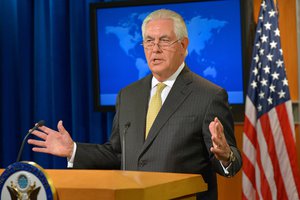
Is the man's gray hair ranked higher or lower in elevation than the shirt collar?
higher

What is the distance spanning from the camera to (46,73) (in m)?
5.35

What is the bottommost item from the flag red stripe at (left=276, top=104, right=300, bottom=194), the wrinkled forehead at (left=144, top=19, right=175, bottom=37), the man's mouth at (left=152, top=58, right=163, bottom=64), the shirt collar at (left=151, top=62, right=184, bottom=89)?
the flag red stripe at (left=276, top=104, right=300, bottom=194)

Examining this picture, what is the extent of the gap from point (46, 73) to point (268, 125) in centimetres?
200

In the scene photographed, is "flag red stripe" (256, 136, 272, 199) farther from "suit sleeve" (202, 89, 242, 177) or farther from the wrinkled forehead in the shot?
the wrinkled forehead

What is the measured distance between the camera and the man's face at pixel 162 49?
285cm

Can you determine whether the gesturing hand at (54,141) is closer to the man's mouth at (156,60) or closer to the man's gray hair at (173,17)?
the man's mouth at (156,60)

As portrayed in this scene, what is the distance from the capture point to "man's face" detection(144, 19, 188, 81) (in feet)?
9.34

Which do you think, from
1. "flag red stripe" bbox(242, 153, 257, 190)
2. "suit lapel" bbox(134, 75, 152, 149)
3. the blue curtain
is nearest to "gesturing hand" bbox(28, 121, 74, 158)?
"suit lapel" bbox(134, 75, 152, 149)

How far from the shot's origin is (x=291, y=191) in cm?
439

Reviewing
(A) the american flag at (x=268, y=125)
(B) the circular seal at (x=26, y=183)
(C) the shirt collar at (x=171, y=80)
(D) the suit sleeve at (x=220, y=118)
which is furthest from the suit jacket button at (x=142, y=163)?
(A) the american flag at (x=268, y=125)

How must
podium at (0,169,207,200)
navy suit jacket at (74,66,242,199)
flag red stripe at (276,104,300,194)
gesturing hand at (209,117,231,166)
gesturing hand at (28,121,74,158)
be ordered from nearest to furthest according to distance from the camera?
podium at (0,169,207,200)
gesturing hand at (209,117,231,166)
gesturing hand at (28,121,74,158)
navy suit jacket at (74,66,242,199)
flag red stripe at (276,104,300,194)

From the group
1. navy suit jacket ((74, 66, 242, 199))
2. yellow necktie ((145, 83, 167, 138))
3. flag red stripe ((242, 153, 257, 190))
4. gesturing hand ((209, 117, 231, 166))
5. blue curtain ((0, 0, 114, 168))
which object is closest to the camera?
gesturing hand ((209, 117, 231, 166))

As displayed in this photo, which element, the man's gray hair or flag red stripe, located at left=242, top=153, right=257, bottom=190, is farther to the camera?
flag red stripe, located at left=242, top=153, right=257, bottom=190

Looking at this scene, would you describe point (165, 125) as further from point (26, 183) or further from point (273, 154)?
point (273, 154)
